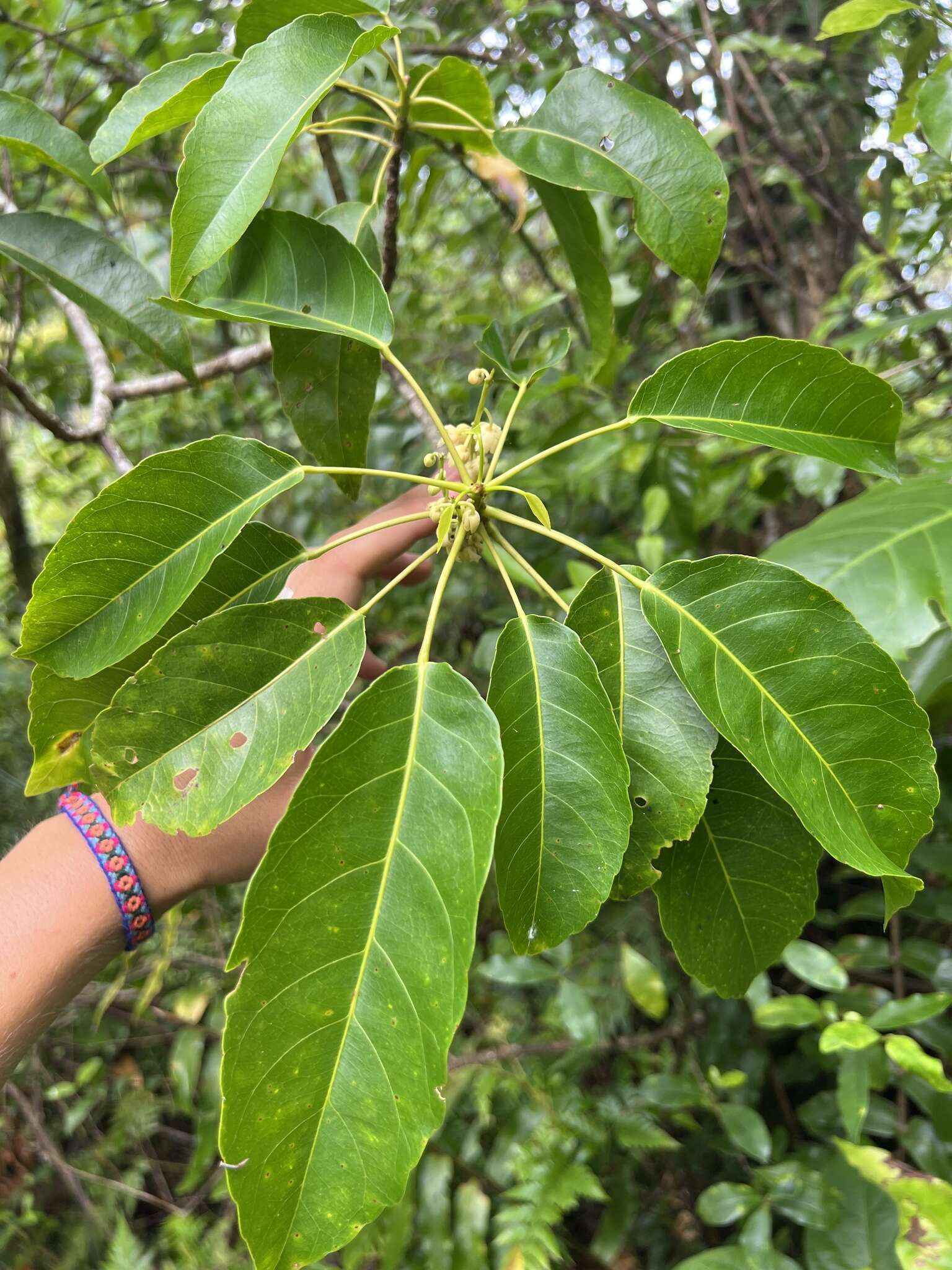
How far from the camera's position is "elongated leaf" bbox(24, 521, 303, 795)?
698mm

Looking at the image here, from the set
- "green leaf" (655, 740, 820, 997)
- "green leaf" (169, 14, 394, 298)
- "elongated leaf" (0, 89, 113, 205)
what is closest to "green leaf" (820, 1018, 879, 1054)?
"green leaf" (655, 740, 820, 997)

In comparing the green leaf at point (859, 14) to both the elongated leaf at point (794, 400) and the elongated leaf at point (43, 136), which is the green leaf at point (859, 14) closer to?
the elongated leaf at point (794, 400)

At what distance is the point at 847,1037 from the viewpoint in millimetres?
1086

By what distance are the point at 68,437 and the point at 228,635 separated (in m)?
0.56

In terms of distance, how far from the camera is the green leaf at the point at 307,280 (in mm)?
736

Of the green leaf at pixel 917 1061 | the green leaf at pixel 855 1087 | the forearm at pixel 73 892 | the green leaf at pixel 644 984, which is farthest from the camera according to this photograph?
the green leaf at pixel 644 984

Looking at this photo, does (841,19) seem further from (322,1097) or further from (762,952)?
(322,1097)

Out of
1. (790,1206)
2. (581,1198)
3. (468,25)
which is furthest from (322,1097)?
(468,25)

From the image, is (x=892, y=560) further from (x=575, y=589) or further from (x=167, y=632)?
(x=167, y=632)

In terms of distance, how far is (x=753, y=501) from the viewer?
67.6 inches

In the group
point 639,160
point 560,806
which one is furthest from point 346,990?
point 639,160

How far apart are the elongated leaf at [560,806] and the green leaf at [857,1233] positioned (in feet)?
3.54

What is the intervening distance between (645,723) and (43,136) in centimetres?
87

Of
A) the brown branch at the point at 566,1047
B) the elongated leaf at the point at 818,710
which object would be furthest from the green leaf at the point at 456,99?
the brown branch at the point at 566,1047
